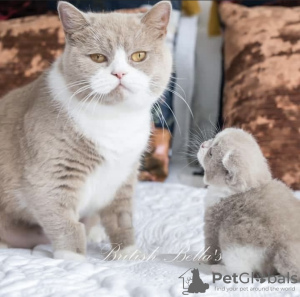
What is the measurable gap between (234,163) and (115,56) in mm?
337

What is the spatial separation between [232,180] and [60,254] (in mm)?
399

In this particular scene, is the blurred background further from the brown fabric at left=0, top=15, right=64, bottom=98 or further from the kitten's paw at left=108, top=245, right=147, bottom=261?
the kitten's paw at left=108, top=245, right=147, bottom=261

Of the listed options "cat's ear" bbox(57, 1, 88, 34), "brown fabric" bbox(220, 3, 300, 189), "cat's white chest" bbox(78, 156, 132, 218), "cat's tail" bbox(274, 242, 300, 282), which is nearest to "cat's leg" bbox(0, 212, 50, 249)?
"cat's white chest" bbox(78, 156, 132, 218)

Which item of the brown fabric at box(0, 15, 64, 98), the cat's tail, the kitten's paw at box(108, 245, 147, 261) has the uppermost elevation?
the brown fabric at box(0, 15, 64, 98)

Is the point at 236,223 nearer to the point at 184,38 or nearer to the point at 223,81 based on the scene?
the point at 223,81

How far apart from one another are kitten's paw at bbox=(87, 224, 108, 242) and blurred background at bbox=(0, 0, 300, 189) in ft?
1.09

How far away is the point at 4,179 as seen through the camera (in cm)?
111

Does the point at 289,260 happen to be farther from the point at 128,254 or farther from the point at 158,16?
the point at 158,16

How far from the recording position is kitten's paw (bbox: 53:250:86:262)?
1.00 metres

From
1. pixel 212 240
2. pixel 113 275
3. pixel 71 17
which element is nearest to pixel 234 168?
pixel 212 240

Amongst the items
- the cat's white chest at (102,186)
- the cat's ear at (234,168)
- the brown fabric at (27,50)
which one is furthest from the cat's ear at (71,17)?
the brown fabric at (27,50)

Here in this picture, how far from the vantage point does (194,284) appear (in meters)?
0.79

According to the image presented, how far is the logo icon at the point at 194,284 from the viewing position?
2.56 feet

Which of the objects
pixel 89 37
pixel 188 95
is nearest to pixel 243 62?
pixel 188 95
